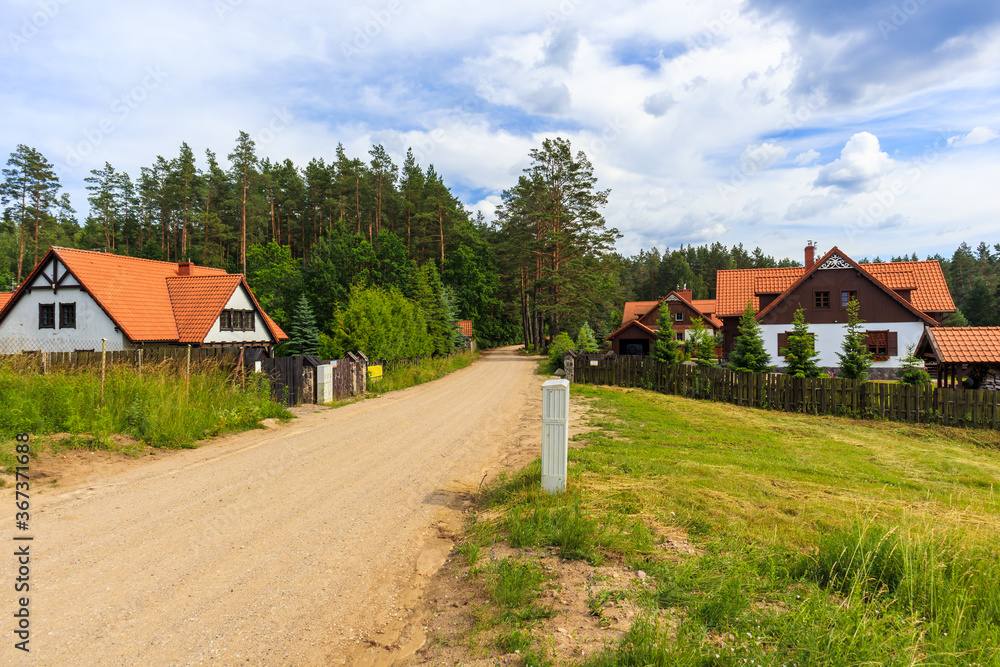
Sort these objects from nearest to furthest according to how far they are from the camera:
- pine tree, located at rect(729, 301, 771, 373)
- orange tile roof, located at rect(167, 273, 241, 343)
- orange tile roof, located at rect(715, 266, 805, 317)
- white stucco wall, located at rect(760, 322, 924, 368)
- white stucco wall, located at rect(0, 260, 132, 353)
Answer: pine tree, located at rect(729, 301, 771, 373) < white stucco wall, located at rect(0, 260, 132, 353) < orange tile roof, located at rect(167, 273, 241, 343) < white stucco wall, located at rect(760, 322, 924, 368) < orange tile roof, located at rect(715, 266, 805, 317)

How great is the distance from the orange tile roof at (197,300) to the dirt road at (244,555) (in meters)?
17.7

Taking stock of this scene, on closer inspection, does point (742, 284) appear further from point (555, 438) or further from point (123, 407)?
point (123, 407)

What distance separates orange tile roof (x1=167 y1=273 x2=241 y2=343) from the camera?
2555 centimetres

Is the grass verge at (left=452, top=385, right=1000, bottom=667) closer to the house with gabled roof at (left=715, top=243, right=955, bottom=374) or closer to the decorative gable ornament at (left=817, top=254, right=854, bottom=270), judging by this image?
the house with gabled roof at (left=715, top=243, right=955, bottom=374)

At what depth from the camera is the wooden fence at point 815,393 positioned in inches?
621

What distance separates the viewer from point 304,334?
41031 millimetres

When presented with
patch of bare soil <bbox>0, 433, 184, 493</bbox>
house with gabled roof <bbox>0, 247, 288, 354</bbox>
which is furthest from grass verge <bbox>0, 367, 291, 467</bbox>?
house with gabled roof <bbox>0, 247, 288, 354</bbox>

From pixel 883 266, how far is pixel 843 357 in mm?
17696

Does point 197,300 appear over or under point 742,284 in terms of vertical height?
under

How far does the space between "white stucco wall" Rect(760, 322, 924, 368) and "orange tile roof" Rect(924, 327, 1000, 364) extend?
12221 millimetres

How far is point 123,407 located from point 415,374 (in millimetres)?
17278

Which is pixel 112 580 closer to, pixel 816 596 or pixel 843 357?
pixel 816 596

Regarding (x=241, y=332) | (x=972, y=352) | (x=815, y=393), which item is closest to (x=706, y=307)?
(x=815, y=393)

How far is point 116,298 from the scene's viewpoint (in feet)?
80.0
